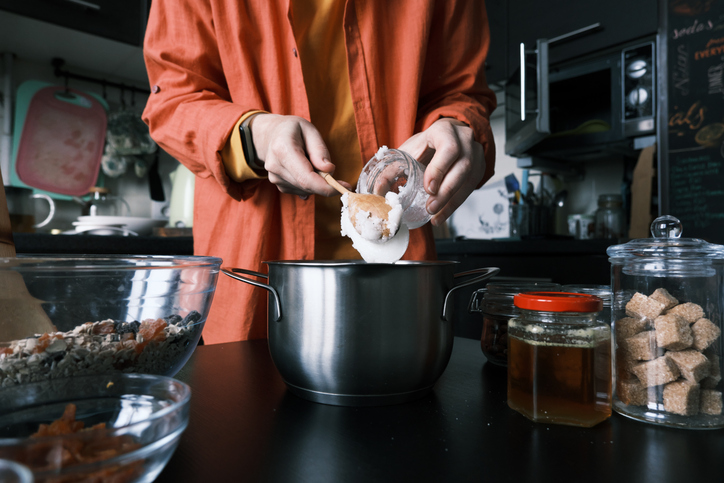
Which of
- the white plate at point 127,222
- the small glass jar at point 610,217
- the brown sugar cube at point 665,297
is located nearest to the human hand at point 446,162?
the brown sugar cube at point 665,297

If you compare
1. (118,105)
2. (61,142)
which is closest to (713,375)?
(61,142)

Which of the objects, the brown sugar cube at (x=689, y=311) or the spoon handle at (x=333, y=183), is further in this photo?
the spoon handle at (x=333, y=183)

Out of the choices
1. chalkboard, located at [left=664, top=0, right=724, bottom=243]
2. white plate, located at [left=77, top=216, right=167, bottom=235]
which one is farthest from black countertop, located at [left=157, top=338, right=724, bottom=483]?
chalkboard, located at [left=664, top=0, right=724, bottom=243]

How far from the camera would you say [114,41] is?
203 centimetres

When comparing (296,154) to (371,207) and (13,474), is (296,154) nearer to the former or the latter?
(371,207)

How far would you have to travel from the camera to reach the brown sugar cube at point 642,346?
41 centimetres

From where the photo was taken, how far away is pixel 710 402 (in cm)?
40

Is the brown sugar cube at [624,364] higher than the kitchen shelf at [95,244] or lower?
lower

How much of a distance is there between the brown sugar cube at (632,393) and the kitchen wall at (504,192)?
6.96 feet

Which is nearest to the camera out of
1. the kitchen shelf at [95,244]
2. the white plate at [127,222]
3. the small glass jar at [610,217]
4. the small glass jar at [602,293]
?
the small glass jar at [602,293]

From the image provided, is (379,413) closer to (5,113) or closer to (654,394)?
(654,394)

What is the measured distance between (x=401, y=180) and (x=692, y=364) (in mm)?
494

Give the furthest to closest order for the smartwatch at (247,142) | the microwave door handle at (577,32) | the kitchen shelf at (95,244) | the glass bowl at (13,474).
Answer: the microwave door handle at (577,32)
the kitchen shelf at (95,244)
the smartwatch at (247,142)
the glass bowl at (13,474)

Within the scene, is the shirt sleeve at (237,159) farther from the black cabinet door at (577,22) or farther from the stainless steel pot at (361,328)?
the black cabinet door at (577,22)
